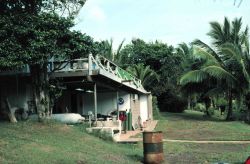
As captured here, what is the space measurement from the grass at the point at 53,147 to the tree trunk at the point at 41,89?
859 mm

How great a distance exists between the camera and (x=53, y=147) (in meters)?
13.6

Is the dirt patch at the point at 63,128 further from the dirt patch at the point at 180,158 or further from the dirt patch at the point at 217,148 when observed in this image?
the dirt patch at the point at 217,148

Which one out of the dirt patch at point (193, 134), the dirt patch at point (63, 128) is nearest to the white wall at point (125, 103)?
the dirt patch at point (193, 134)

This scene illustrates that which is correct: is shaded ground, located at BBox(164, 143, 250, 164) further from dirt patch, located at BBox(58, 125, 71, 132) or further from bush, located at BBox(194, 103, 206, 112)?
bush, located at BBox(194, 103, 206, 112)

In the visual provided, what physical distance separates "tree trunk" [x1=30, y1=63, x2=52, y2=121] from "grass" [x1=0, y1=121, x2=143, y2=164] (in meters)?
0.86

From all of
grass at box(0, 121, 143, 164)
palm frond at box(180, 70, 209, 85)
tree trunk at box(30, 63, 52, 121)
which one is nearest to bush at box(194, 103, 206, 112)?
palm frond at box(180, 70, 209, 85)

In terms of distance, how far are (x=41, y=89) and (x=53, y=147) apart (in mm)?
5353

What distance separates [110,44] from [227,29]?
550 inches

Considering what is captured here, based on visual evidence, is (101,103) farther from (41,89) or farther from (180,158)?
(180,158)

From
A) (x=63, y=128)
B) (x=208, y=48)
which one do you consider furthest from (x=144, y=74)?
(x=63, y=128)

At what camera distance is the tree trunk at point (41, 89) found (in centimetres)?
1831

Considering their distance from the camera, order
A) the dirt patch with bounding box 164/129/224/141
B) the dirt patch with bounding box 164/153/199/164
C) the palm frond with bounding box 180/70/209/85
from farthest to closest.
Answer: the palm frond with bounding box 180/70/209/85 → the dirt patch with bounding box 164/129/224/141 → the dirt patch with bounding box 164/153/199/164

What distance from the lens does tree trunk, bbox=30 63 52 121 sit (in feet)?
60.1

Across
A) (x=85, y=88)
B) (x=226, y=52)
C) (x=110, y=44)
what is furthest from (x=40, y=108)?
(x=110, y=44)
